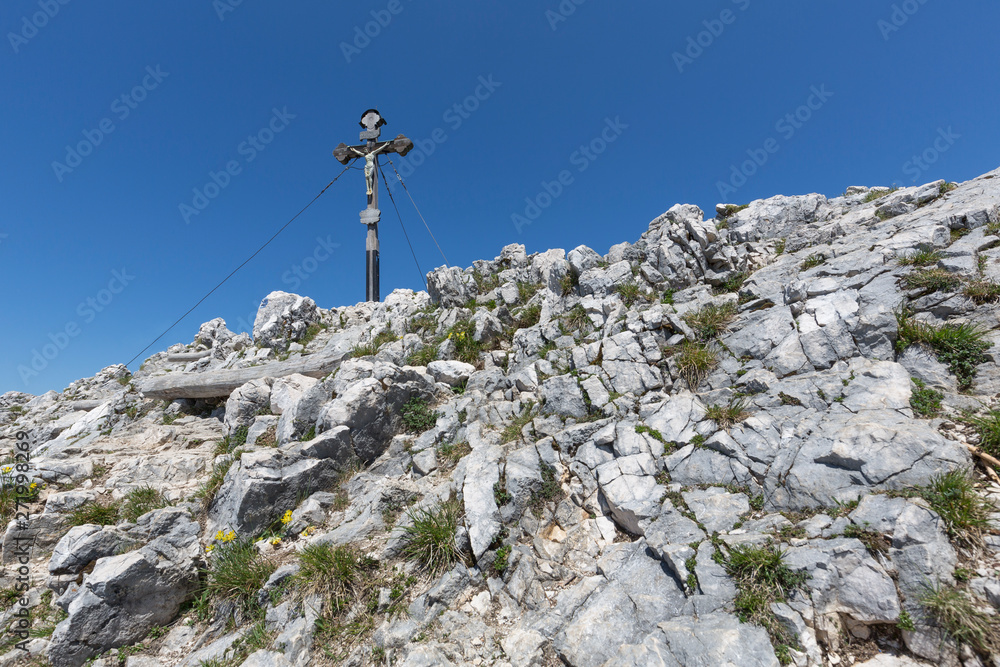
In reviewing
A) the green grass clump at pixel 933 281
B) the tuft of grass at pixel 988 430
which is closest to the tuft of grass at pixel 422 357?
the tuft of grass at pixel 988 430

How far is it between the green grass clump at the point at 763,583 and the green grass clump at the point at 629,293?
6972 mm

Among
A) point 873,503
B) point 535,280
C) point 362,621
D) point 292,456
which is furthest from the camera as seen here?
point 535,280

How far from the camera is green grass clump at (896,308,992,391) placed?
6.14 meters

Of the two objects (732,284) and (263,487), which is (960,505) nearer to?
(732,284)

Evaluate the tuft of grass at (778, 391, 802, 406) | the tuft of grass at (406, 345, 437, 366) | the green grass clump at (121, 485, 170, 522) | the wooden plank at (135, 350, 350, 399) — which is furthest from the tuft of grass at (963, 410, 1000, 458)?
the green grass clump at (121, 485, 170, 522)

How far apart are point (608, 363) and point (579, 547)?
13.0 feet

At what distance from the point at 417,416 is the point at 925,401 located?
9.13m

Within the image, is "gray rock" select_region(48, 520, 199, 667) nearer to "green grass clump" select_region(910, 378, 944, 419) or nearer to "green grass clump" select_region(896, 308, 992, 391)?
"green grass clump" select_region(910, 378, 944, 419)

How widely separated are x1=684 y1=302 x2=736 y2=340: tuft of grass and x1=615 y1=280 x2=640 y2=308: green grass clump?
5.98 feet

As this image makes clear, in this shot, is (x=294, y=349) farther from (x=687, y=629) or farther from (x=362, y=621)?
(x=687, y=629)

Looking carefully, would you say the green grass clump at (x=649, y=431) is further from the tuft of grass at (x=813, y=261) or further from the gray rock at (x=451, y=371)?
the tuft of grass at (x=813, y=261)

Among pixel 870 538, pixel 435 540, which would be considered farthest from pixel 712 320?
pixel 435 540

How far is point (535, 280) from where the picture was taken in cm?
1392

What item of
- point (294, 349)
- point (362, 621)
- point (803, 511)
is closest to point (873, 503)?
point (803, 511)
